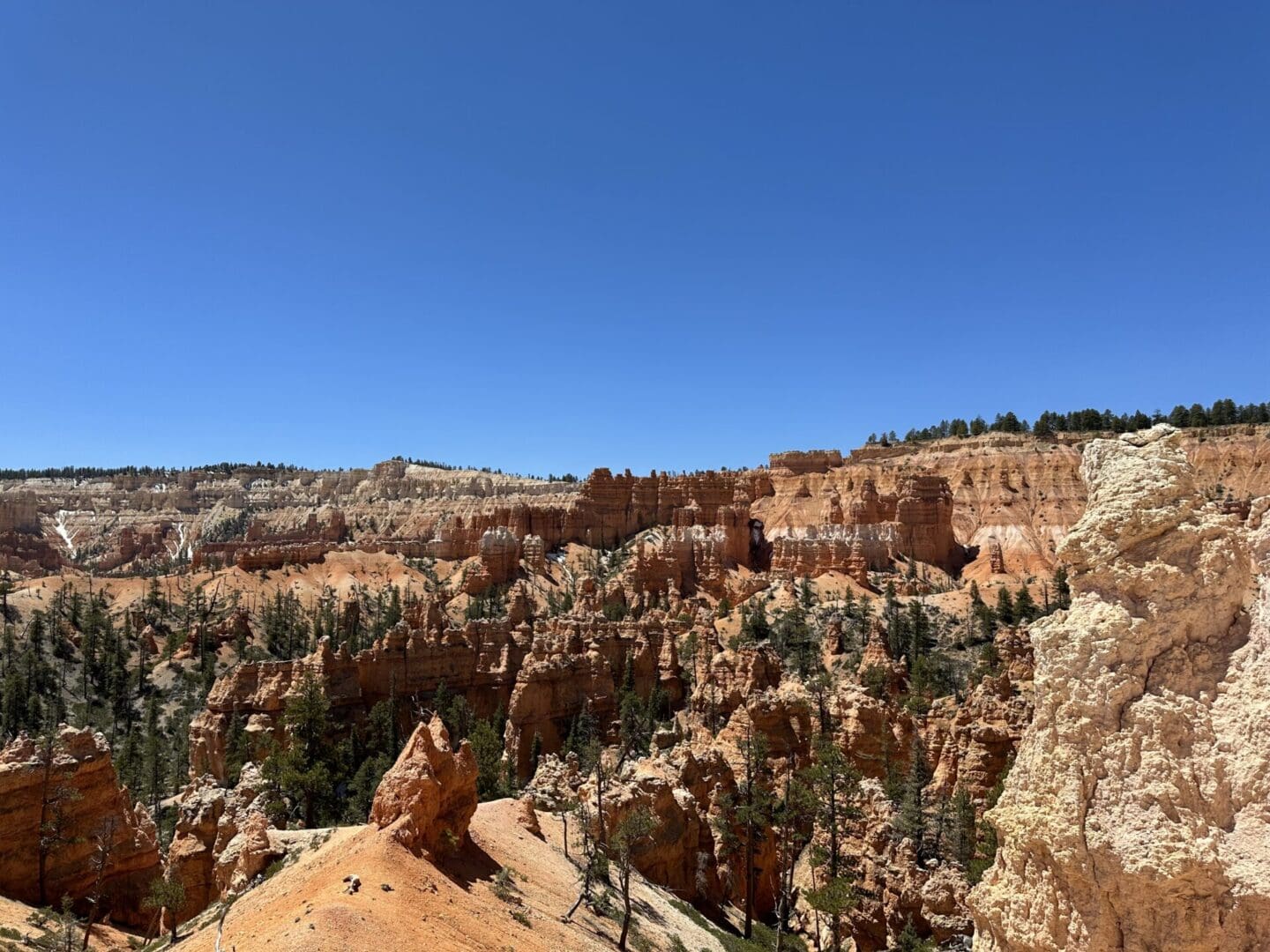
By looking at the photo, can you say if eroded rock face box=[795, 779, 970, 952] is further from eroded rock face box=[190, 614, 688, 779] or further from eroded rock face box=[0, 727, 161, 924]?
eroded rock face box=[190, 614, 688, 779]

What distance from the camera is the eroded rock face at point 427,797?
56.6 feet

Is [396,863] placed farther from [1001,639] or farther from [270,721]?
Result: [1001,639]

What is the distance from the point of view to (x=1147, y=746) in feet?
22.7

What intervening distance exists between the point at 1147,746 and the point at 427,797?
48.3 ft

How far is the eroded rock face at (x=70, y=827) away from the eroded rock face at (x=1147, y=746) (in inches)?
967

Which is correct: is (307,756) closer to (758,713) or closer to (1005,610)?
(758,713)

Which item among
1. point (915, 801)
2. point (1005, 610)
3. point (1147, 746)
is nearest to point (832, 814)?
point (915, 801)

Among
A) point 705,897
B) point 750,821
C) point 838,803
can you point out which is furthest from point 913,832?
point 705,897

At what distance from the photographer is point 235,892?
18.9 meters

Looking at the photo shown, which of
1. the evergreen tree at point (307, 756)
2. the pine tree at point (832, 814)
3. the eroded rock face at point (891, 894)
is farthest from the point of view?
the evergreen tree at point (307, 756)

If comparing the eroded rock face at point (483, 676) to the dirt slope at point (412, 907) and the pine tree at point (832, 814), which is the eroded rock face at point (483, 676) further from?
the dirt slope at point (412, 907)

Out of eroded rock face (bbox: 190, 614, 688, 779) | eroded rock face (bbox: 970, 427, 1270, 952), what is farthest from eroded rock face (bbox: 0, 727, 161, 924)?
eroded rock face (bbox: 970, 427, 1270, 952)

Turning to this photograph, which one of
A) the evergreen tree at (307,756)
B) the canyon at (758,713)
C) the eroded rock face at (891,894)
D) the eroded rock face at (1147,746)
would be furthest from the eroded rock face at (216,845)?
the eroded rock face at (1147,746)

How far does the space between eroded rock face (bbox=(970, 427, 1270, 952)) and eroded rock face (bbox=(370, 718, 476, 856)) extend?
1241 centimetres
